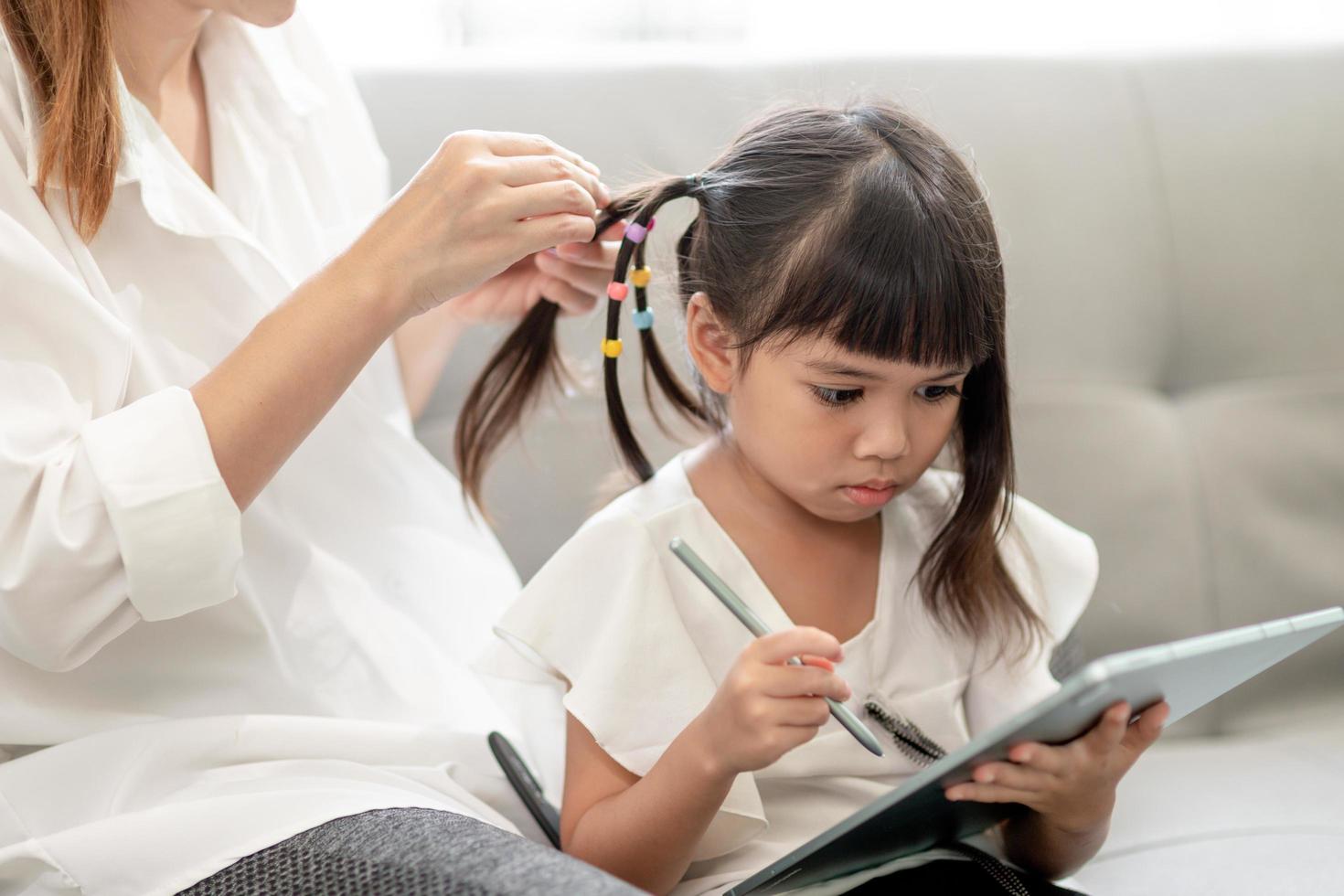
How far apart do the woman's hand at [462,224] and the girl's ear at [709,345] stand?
123mm

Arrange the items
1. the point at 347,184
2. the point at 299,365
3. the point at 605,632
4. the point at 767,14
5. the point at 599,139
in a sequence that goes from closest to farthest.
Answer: the point at 299,365, the point at 605,632, the point at 347,184, the point at 599,139, the point at 767,14

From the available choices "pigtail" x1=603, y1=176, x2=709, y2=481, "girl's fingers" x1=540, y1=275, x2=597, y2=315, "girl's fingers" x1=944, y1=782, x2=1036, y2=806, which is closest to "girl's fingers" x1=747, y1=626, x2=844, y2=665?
"girl's fingers" x1=944, y1=782, x2=1036, y2=806

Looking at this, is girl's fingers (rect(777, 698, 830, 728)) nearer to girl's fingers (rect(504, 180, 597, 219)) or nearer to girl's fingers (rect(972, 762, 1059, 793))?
girl's fingers (rect(972, 762, 1059, 793))

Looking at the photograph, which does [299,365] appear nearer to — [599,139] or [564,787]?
[564,787]

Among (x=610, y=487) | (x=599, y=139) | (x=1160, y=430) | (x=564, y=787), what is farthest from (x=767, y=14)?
(x=564, y=787)

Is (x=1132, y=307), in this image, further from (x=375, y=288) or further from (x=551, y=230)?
(x=375, y=288)

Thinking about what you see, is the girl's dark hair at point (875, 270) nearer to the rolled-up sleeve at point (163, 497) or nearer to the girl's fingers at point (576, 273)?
the girl's fingers at point (576, 273)

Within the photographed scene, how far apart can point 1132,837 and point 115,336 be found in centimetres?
90

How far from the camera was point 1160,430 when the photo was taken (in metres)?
1.33

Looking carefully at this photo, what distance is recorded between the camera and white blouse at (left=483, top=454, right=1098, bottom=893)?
889 mm

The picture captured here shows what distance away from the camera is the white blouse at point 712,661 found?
89 centimetres

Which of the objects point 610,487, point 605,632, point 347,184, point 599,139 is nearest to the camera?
point 605,632

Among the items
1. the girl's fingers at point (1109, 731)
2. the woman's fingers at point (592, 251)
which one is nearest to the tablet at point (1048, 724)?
the girl's fingers at point (1109, 731)

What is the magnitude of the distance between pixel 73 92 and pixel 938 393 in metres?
0.60
